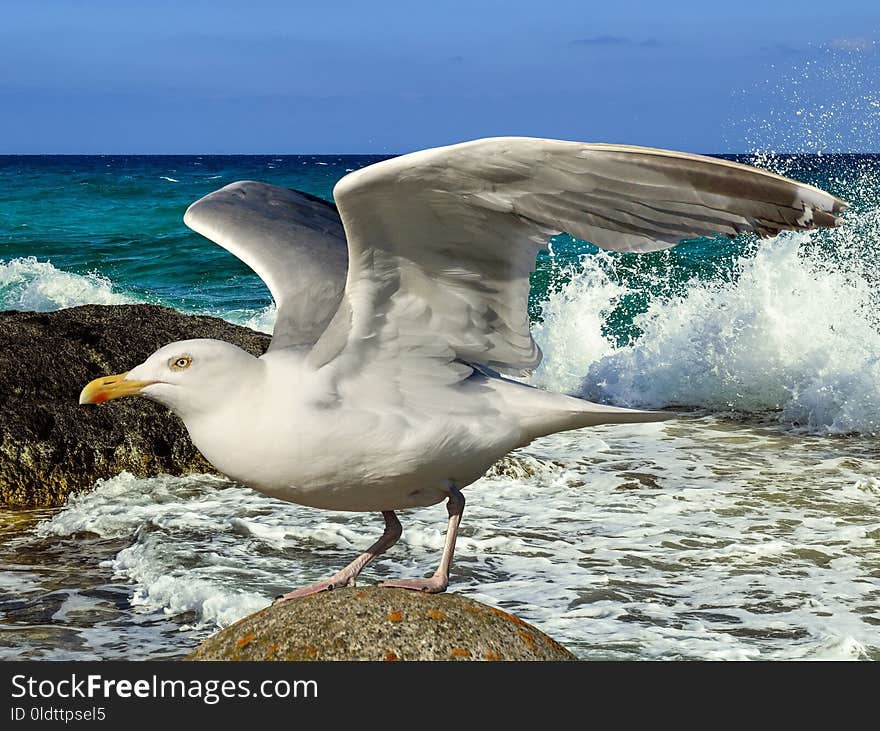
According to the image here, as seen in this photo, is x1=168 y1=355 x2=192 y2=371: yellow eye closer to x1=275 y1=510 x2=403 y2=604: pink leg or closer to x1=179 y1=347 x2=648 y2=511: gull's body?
x1=179 y1=347 x2=648 y2=511: gull's body

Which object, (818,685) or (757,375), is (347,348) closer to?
(818,685)

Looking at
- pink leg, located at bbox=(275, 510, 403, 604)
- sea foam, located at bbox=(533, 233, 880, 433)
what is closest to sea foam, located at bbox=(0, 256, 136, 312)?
sea foam, located at bbox=(533, 233, 880, 433)

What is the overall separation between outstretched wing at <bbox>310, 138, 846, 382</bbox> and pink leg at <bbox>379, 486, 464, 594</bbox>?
462 millimetres

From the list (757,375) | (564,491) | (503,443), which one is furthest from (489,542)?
(757,375)

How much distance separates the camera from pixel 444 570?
4398 mm

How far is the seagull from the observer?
3670 mm

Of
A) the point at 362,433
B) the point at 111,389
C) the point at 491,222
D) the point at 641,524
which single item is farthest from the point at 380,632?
the point at 641,524

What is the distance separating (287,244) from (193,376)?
143cm

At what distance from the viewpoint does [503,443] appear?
14.6 ft

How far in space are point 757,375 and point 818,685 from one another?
921cm

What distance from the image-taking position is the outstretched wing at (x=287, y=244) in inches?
187

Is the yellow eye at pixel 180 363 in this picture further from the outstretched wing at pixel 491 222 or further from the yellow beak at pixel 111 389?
the outstretched wing at pixel 491 222

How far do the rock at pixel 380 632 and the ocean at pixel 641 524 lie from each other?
151 cm

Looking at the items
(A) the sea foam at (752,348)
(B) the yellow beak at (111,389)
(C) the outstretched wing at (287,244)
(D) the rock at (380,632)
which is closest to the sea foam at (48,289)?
(A) the sea foam at (752,348)
